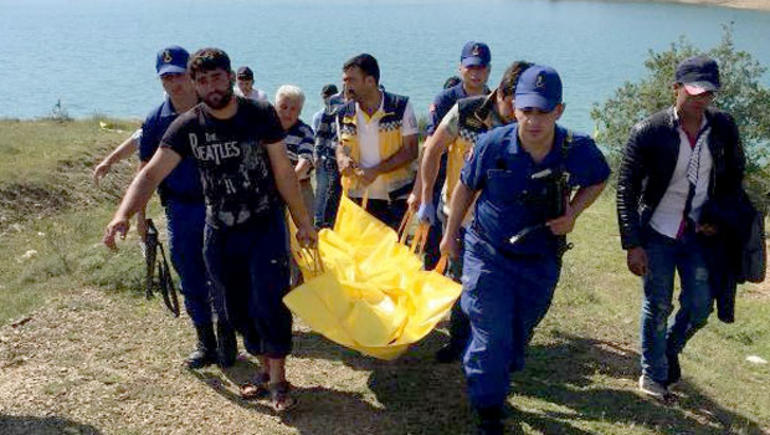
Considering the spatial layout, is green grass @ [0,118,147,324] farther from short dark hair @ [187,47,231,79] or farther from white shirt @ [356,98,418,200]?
short dark hair @ [187,47,231,79]

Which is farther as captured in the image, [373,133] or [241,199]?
[373,133]

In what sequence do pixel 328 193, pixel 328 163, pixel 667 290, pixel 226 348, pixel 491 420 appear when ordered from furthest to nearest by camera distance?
pixel 328 193, pixel 328 163, pixel 226 348, pixel 667 290, pixel 491 420

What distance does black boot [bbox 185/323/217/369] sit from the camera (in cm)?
508

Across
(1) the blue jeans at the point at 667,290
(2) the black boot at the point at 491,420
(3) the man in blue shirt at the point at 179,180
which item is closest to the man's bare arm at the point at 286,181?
(3) the man in blue shirt at the point at 179,180

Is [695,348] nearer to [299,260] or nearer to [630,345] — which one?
A: [630,345]

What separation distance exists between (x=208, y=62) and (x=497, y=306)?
179 centimetres

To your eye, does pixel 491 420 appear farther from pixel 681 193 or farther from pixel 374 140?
pixel 374 140

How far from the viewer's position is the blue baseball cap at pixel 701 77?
4.17 m

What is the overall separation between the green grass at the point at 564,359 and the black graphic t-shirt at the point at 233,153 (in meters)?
1.19

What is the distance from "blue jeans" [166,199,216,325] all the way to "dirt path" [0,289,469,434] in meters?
0.40

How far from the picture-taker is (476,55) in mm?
5664

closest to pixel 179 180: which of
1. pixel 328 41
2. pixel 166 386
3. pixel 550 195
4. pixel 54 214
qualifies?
pixel 166 386

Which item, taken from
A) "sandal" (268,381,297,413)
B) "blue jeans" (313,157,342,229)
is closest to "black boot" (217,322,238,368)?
"sandal" (268,381,297,413)

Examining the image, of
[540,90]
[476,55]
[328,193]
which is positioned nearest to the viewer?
[540,90]
